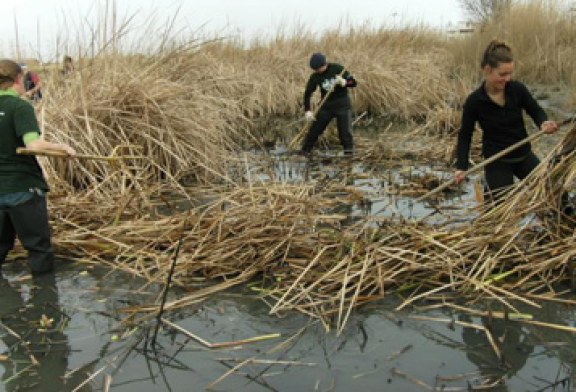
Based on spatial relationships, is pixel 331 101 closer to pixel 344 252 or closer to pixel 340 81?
pixel 340 81

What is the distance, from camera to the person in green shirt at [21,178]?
3.27 m

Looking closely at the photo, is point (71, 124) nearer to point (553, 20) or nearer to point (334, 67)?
point (334, 67)

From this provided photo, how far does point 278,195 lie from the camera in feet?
14.2

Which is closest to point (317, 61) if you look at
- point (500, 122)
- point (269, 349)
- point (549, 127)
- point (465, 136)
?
point (465, 136)

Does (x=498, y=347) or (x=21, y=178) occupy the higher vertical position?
(x=21, y=178)

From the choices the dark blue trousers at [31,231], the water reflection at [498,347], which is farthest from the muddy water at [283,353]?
the dark blue trousers at [31,231]

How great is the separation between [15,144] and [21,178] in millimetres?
215

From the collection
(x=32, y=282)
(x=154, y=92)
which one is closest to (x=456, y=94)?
(x=154, y=92)

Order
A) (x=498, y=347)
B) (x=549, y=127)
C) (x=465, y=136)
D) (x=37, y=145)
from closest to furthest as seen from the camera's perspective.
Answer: (x=498, y=347) < (x=37, y=145) < (x=549, y=127) < (x=465, y=136)

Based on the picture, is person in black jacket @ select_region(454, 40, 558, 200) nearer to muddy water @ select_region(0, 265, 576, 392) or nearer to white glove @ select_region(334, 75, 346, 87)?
muddy water @ select_region(0, 265, 576, 392)

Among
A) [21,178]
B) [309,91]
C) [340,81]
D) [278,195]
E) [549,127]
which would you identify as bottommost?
[278,195]

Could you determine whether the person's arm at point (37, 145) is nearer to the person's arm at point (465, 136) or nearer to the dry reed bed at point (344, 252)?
the dry reed bed at point (344, 252)

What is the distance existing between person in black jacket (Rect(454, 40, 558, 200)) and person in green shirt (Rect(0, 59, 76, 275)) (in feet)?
8.76

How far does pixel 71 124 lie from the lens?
561 cm
